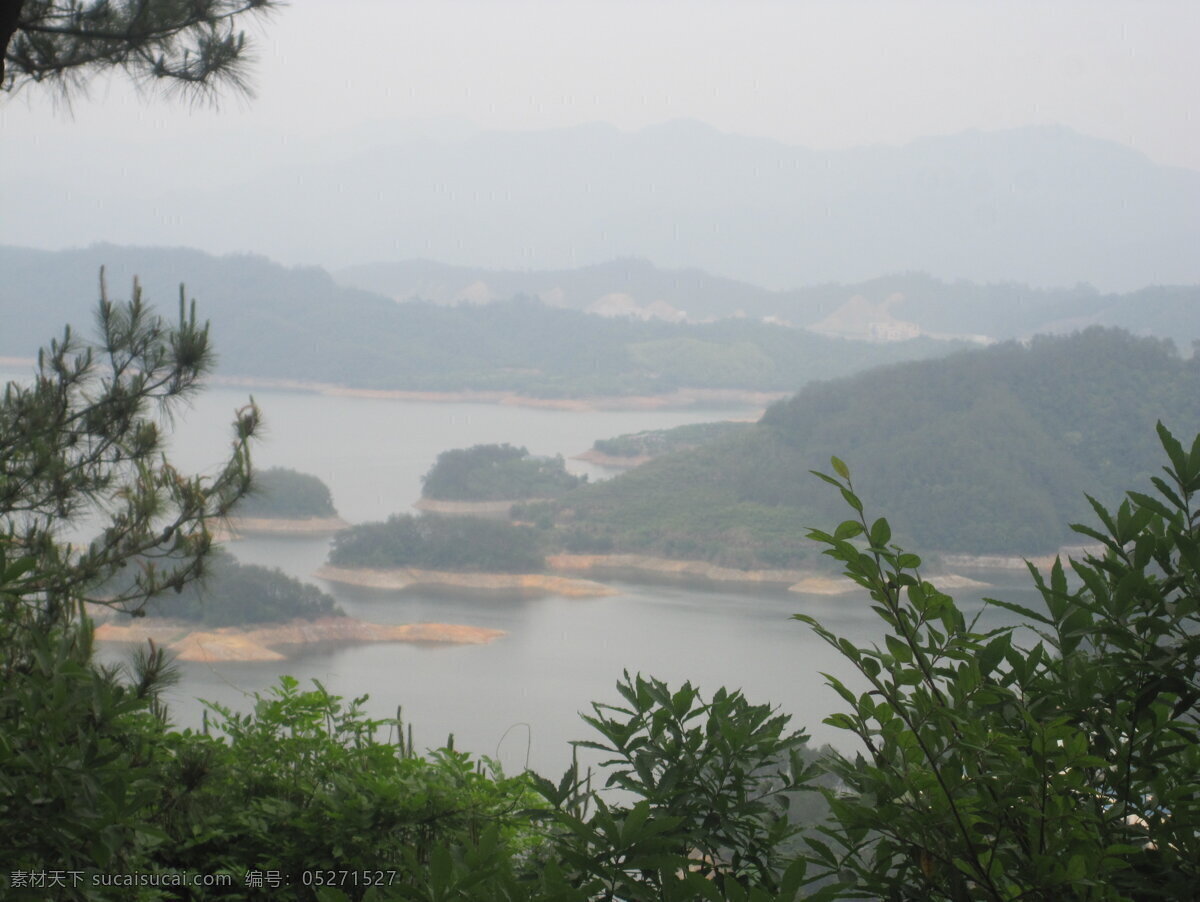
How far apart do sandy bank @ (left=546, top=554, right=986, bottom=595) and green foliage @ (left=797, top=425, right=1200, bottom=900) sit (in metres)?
15.5

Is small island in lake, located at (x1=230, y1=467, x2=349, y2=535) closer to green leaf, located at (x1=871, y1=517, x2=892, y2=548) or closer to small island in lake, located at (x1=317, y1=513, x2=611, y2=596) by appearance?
small island in lake, located at (x1=317, y1=513, x2=611, y2=596)

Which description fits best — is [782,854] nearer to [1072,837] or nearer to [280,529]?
[1072,837]

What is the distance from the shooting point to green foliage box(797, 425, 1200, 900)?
63 centimetres

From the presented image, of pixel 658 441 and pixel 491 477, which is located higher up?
pixel 658 441

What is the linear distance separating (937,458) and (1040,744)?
A: 19.6 meters

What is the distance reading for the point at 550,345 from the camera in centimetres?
3847

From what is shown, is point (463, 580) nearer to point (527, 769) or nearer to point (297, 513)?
point (297, 513)

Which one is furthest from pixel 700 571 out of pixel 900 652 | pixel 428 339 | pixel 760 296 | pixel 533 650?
pixel 760 296

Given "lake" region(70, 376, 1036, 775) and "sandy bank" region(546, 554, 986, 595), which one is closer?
"lake" region(70, 376, 1036, 775)

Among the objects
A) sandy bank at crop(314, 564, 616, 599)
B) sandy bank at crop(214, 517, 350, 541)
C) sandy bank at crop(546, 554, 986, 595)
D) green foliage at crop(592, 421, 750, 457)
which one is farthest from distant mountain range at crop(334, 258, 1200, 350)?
sandy bank at crop(214, 517, 350, 541)

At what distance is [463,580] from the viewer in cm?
2011

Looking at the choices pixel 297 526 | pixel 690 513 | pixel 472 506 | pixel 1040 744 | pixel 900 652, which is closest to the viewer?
pixel 1040 744

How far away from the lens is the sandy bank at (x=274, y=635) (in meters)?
12.5

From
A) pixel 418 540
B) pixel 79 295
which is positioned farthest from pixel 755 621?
pixel 79 295
